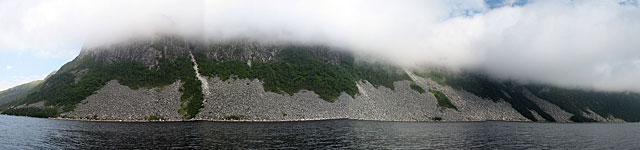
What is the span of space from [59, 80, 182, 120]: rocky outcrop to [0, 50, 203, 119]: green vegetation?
12.7 ft

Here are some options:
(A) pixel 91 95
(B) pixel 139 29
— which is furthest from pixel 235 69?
(B) pixel 139 29

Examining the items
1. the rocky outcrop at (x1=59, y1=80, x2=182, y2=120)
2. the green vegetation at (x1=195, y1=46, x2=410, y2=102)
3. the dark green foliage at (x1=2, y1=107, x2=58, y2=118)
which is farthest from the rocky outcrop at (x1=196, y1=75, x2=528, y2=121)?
the dark green foliage at (x1=2, y1=107, x2=58, y2=118)

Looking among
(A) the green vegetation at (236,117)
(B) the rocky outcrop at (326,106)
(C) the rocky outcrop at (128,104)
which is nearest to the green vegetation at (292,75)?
(B) the rocky outcrop at (326,106)

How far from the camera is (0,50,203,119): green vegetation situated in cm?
13600

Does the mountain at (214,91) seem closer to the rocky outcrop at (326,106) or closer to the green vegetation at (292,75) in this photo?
the rocky outcrop at (326,106)

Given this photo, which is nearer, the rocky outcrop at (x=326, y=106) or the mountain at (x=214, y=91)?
the mountain at (x=214, y=91)

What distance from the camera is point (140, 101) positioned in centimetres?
13150

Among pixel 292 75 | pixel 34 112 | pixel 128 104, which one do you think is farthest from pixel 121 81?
pixel 292 75

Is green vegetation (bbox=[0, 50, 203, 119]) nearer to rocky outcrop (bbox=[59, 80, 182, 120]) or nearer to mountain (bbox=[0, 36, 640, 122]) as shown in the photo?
mountain (bbox=[0, 36, 640, 122])

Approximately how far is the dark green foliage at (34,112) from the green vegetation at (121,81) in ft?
12.5

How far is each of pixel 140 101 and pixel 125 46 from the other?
246ft

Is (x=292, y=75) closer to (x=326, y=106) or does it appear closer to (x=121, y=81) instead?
(x=326, y=106)

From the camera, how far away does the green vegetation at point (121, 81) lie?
446ft

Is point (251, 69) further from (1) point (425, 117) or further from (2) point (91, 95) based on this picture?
(1) point (425, 117)
